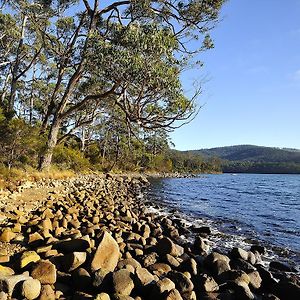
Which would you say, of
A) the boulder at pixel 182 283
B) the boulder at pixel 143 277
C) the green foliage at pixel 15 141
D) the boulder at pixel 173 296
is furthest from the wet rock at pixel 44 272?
the green foliage at pixel 15 141

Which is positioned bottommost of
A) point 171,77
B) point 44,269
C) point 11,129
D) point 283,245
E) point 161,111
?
point 283,245

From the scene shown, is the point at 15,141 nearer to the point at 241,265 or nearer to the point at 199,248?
the point at 199,248

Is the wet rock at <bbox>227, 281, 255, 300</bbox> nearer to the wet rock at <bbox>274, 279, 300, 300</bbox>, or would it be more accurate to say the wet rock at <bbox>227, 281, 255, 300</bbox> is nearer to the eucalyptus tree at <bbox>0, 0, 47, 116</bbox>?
the wet rock at <bbox>274, 279, 300, 300</bbox>

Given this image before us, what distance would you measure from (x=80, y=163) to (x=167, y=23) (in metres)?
18.1

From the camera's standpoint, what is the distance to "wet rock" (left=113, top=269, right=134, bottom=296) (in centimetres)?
496

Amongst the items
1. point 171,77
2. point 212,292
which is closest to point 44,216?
point 212,292

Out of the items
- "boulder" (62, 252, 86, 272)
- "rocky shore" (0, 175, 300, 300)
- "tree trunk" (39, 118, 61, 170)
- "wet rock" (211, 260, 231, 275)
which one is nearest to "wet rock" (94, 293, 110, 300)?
"rocky shore" (0, 175, 300, 300)

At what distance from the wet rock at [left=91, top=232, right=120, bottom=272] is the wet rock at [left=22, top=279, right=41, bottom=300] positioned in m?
1.12

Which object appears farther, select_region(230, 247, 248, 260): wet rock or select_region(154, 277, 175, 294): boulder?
select_region(230, 247, 248, 260): wet rock

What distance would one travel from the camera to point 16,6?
814 inches

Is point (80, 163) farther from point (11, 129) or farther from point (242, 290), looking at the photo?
point (242, 290)

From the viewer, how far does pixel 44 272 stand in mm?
5082

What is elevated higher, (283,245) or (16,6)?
(16,6)

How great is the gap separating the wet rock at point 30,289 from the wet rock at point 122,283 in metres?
1.08
